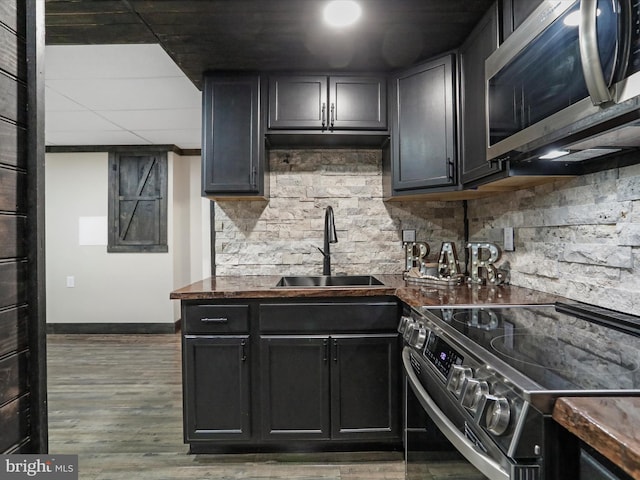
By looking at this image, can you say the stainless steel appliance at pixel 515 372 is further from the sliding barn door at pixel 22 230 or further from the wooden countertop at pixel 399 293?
the sliding barn door at pixel 22 230

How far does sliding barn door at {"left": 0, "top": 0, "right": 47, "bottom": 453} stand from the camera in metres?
1.00

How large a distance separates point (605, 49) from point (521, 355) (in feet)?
2.47

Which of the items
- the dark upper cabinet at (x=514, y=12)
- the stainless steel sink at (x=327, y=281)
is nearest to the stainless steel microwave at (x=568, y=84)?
the dark upper cabinet at (x=514, y=12)

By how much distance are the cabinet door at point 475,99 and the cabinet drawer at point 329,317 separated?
0.83 metres

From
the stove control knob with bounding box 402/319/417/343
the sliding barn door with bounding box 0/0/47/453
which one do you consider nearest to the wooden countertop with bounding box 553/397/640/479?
the stove control knob with bounding box 402/319/417/343

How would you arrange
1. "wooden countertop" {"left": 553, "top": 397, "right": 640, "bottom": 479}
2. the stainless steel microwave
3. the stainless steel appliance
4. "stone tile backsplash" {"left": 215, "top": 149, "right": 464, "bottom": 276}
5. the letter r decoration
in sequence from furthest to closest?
"stone tile backsplash" {"left": 215, "top": 149, "right": 464, "bottom": 276} → the letter r decoration → the stainless steel microwave → the stainless steel appliance → "wooden countertop" {"left": 553, "top": 397, "right": 640, "bottom": 479}

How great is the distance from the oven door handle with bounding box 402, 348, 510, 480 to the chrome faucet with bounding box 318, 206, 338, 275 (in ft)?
4.11

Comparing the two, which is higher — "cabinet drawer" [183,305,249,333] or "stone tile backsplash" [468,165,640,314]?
"stone tile backsplash" [468,165,640,314]

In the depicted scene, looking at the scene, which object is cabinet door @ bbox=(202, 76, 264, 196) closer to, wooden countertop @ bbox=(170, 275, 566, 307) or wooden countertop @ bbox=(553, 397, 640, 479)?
wooden countertop @ bbox=(170, 275, 566, 307)

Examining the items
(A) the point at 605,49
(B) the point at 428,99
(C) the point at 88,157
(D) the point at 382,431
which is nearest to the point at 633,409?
(A) the point at 605,49

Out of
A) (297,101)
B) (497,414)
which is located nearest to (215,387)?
(497,414)

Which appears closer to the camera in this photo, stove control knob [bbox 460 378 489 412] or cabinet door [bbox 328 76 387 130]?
stove control knob [bbox 460 378 489 412]

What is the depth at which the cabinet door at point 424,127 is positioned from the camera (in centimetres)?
216

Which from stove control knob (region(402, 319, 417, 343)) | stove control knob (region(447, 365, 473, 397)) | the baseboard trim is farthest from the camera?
the baseboard trim
